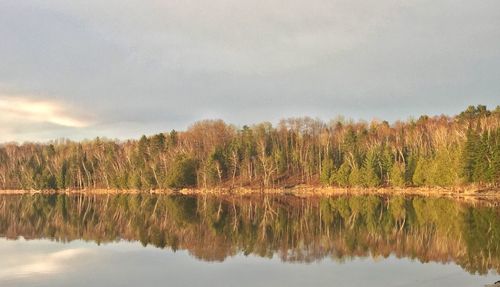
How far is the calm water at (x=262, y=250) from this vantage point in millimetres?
24047

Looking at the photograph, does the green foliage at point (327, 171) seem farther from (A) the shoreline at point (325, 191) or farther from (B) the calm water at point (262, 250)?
(B) the calm water at point (262, 250)

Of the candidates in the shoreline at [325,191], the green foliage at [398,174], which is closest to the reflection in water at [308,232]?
the shoreline at [325,191]

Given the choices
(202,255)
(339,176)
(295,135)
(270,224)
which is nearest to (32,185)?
(295,135)

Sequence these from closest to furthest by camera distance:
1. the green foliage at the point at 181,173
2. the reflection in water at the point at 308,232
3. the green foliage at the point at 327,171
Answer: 1. the reflection in water at the point at 308,232
2. the green foliage at the point at 327,171
3. the green foliage at the point at 181,173

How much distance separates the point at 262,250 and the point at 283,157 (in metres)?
86.4

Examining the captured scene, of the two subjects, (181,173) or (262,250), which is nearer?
(262,250)

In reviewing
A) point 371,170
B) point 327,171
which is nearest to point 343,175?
point 327,171

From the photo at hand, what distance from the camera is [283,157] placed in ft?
387

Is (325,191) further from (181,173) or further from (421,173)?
(181,173)

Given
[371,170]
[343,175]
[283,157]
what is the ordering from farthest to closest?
1. [283,157]
2. [343,175]
3. [371,170]

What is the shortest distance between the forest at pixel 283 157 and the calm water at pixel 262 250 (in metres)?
33.3

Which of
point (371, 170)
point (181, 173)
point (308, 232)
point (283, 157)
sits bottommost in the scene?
point (308, 232)

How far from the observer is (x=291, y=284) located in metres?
22.5

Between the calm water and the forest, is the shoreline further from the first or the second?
the calm water
